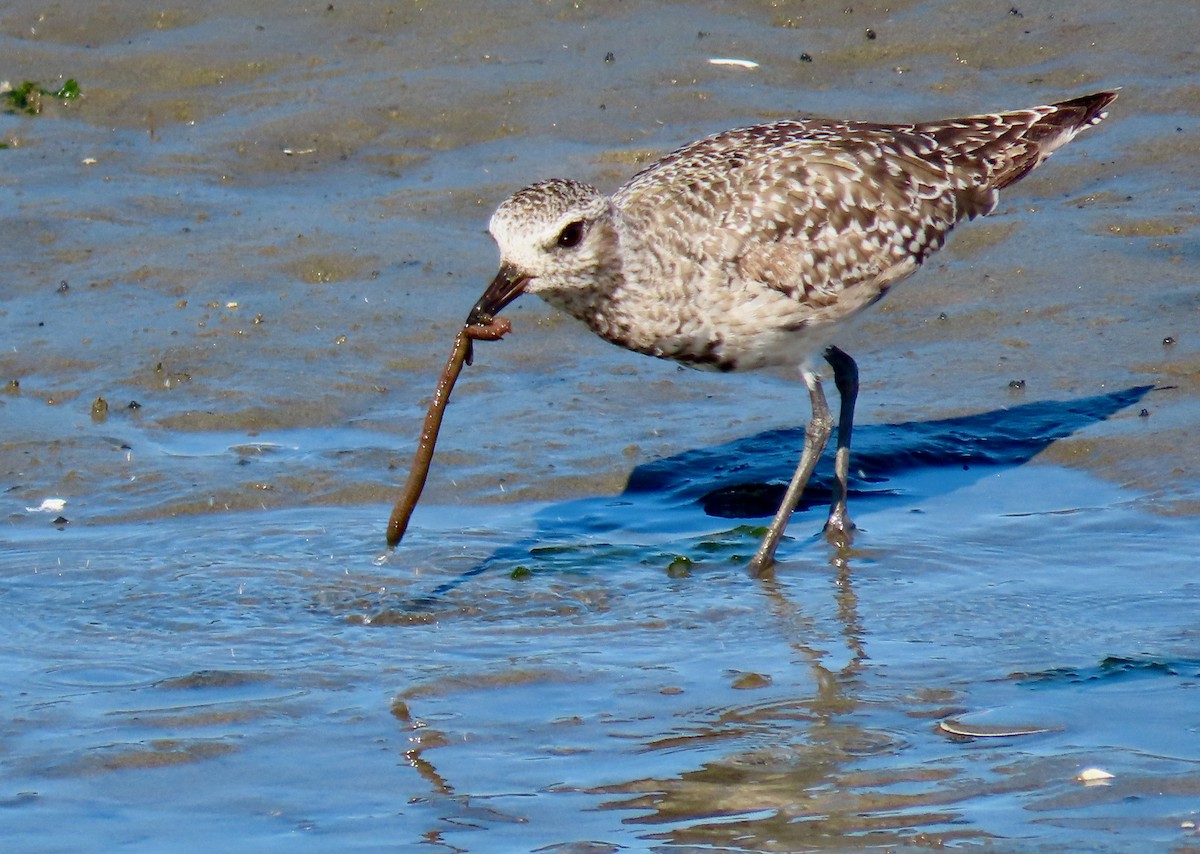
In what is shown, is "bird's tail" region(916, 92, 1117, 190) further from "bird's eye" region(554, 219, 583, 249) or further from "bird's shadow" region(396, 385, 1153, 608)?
"bird's eye" region(554, 219, 583, 249)

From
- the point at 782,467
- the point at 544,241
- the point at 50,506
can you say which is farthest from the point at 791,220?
the point at 50,506

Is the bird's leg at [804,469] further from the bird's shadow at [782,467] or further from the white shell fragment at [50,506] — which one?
the white shell fragment at [50,506]

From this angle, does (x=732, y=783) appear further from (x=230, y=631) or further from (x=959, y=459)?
(x=959, y=459)

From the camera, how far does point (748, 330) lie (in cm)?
857

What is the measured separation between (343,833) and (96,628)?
2.28m

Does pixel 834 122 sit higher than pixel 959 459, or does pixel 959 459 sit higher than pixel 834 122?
pixel 834 122

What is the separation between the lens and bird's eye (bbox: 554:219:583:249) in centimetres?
773

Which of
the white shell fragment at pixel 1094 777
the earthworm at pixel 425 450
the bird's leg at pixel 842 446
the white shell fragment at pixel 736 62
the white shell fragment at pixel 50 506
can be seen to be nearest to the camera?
the white shell fragment at pixel 1094 777

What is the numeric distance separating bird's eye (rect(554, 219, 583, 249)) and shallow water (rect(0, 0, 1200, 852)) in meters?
1.55

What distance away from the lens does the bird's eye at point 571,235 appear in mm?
7730

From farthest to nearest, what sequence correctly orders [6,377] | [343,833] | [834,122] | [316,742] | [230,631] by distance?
1. [6,377]
2. [834,122]
3. [230,631]
4. [316,742]
5. [343,833]

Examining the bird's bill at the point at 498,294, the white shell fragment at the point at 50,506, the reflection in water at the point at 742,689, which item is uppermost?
the bird's bill at the point at 498,294

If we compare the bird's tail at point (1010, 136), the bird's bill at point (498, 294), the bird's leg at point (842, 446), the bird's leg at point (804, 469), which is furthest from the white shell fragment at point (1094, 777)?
the bird's tail at point (1010, 136)

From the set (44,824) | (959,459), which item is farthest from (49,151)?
(44,824)
